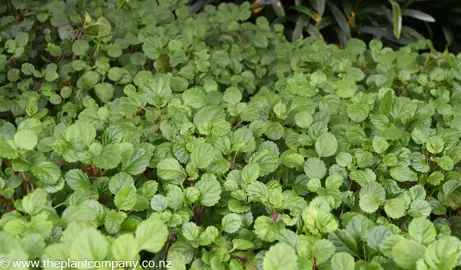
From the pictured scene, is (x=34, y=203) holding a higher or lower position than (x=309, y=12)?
higher

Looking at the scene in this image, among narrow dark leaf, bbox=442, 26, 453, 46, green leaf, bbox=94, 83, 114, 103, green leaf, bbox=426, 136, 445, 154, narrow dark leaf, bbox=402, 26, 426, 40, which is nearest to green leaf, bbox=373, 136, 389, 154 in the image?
green leaf, bbox=426, 136, 445, 154

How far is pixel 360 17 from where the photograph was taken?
284cm

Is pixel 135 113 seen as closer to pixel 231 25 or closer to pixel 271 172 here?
pixel 271 172

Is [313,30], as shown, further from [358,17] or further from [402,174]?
[402,174]

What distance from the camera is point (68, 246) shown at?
2.43ft

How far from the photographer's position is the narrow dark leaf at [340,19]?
2652 millimetres

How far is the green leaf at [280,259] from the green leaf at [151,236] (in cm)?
17

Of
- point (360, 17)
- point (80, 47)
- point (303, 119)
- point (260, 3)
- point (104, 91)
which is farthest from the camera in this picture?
point (360, 17)

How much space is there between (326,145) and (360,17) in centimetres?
192

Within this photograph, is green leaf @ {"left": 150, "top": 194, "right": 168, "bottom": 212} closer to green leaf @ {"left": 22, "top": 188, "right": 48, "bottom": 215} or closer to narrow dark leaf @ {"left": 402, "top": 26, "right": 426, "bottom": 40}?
green leaf @ {"left": 22, "top": 188, "right": 48, "bottom": 215}

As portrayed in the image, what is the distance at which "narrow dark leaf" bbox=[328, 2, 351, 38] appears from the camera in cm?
265

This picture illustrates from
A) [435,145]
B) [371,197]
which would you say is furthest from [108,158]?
[435,145]

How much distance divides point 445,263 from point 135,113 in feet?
2.89

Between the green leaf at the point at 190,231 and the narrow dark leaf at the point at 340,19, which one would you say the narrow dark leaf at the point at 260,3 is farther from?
the green leaf at the point at 190,231
